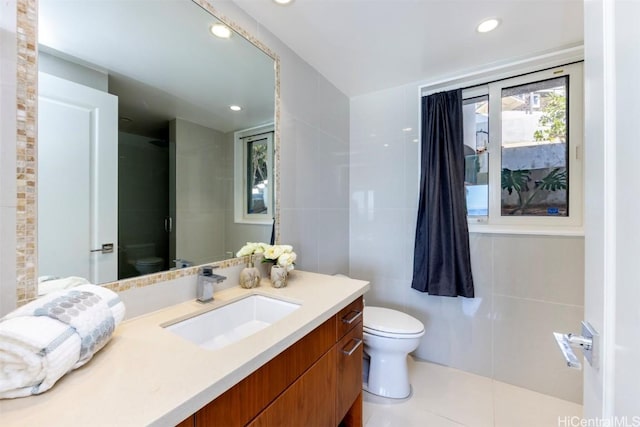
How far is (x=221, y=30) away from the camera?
51.1 inches

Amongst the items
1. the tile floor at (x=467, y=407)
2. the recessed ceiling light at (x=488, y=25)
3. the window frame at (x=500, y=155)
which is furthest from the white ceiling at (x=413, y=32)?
the tile floor at (x=467, y=407)

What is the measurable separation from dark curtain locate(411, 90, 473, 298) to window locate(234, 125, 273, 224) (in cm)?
125

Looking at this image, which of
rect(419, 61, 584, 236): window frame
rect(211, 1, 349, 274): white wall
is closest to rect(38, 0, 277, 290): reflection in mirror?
rect(211, 1, 349, 274): white wall

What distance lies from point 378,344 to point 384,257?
0.81 meters

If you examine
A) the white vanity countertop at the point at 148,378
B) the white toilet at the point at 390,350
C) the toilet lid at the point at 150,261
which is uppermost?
the toilet lid at the point at 150,261

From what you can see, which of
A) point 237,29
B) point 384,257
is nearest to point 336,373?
point 384,257

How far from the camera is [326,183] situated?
2.14m

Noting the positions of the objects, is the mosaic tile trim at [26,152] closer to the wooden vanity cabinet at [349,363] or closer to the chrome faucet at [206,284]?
the chrome faucet at [206,284]

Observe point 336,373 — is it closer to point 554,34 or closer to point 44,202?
point 44,202

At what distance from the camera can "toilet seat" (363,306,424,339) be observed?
166 cm

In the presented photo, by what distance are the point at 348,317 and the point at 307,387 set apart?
1.26 feet

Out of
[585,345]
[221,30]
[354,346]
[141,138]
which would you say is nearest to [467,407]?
[354,346]

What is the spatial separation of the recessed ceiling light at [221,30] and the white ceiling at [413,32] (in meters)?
0.17

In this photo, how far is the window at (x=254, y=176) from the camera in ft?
4.80
